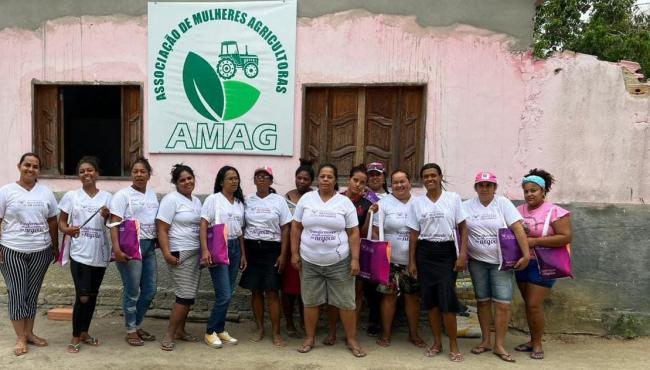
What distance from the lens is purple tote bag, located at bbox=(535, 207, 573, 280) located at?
4039mm

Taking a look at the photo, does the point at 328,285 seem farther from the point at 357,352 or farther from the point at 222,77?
the point at 222,77

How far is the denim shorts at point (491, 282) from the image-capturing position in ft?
13.3

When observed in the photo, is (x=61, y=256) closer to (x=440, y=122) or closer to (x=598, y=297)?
(x=440, y=122)

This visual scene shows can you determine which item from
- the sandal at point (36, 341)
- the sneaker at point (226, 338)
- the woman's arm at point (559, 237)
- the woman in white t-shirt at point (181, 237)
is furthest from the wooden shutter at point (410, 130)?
the sandal at point (36, 341)

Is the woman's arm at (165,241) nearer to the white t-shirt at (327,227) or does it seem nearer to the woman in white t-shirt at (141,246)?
the woman in white t-shirt at (141,246)

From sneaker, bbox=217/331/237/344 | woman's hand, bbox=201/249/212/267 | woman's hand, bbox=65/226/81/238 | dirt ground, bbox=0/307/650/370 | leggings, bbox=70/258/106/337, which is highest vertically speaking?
woman's hand, bbox=65/226/81/238

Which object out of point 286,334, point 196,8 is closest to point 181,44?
point 196,8

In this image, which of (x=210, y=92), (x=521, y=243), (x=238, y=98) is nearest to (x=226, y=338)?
(x=238, y=98)

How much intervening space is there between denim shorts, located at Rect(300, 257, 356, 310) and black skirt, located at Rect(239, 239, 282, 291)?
0.31 meters

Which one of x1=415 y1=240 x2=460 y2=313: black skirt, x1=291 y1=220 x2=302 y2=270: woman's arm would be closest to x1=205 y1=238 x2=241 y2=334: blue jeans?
x1=291 y1=220 x2=302 y2=270: woman's arm

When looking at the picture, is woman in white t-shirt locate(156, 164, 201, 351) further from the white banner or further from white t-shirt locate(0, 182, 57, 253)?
the white banner

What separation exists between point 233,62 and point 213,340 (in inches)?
114

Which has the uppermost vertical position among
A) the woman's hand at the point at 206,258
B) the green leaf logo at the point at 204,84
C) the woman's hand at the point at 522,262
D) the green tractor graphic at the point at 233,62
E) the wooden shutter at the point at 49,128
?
the green tractor graphic at the point at 233,62

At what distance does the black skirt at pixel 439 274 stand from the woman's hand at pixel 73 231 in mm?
2865
